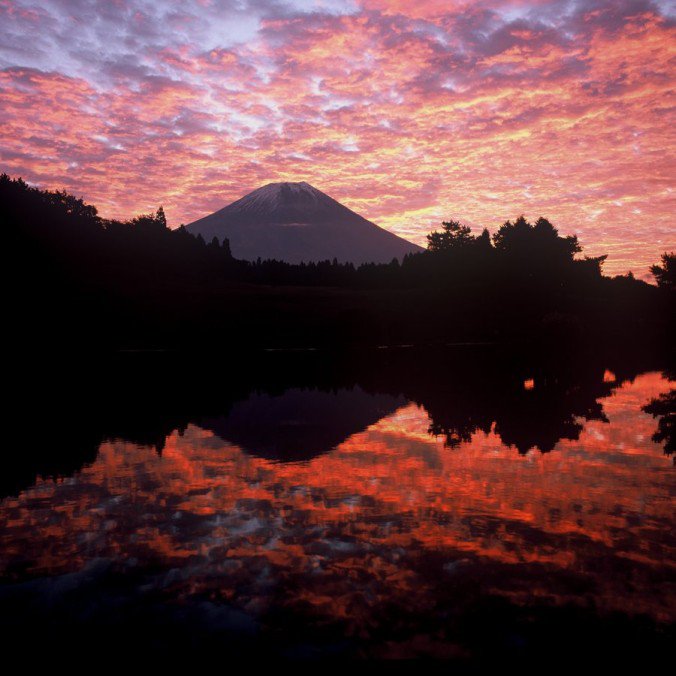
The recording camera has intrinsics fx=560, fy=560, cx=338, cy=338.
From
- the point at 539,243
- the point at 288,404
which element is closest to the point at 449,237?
the point at 539,243

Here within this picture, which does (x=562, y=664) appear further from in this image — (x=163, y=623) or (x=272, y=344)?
(x=272, y=344)

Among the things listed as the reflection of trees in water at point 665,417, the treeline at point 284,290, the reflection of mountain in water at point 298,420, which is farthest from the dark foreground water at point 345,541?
the treeline at point 284,290

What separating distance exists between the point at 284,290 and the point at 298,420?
9831 centimetres

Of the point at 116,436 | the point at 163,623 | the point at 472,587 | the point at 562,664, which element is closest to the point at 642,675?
the point at 562,664

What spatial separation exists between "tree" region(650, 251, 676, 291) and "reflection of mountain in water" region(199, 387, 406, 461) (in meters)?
101

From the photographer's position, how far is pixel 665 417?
19.9 meters

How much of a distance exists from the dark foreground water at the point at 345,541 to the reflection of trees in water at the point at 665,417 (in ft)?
1.08

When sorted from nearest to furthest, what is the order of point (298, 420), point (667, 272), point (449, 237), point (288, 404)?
point (298, 420) → point (288, 404) → point (667, 272) → point (449, 237)

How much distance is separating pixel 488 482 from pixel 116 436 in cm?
1143

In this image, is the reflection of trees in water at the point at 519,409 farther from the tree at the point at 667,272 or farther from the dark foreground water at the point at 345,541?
the tree at the point at 667,272

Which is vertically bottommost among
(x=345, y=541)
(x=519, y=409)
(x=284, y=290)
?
(x=519, y=409)

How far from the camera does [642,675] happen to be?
17.1 ft

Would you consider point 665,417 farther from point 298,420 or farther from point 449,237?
point 449,237

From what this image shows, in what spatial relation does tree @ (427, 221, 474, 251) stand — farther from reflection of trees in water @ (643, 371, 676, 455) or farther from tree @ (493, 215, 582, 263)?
reflection of trees in water @ (643, 371, 676, 455)
